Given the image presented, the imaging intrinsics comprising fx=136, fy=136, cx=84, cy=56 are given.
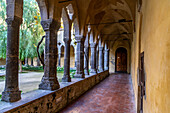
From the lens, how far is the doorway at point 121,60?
18.8 meters

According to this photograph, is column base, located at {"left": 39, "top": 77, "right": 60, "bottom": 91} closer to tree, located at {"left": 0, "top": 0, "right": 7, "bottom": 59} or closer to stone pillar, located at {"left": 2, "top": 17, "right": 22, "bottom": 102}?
stone pillar, located at {"left": 2, "top": 17, "right": 22, "bottom": 102}

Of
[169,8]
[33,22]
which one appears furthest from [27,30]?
[169,8]

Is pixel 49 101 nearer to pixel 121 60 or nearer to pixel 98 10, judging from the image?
pixel 98 10

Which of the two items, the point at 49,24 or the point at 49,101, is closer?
the point at 49,101

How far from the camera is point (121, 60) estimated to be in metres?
18.9

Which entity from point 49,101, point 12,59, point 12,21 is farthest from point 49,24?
point 49,101

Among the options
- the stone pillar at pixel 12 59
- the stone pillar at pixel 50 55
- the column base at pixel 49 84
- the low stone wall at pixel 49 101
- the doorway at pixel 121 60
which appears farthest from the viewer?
the doorway at pixel 121 60

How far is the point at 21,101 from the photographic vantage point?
279 centimetres

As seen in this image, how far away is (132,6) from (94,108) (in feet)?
18.0

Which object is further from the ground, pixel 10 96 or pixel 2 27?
pixel 2 27

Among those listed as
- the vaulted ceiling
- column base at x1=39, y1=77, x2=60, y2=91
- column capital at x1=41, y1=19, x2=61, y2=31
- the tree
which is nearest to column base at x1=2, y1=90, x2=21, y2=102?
column base at x1=39, y1=77, x2=60, y2=91

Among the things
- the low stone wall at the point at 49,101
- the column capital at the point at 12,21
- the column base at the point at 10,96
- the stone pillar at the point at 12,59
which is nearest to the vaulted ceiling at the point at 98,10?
the column capital at the point at 12,21

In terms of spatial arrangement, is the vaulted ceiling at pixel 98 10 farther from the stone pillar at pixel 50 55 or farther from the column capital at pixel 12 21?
the column capital at pixel 12 21

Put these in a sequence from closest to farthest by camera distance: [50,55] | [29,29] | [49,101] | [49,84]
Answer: [49,101] → [49,84] → [50,55] → [29,29]
